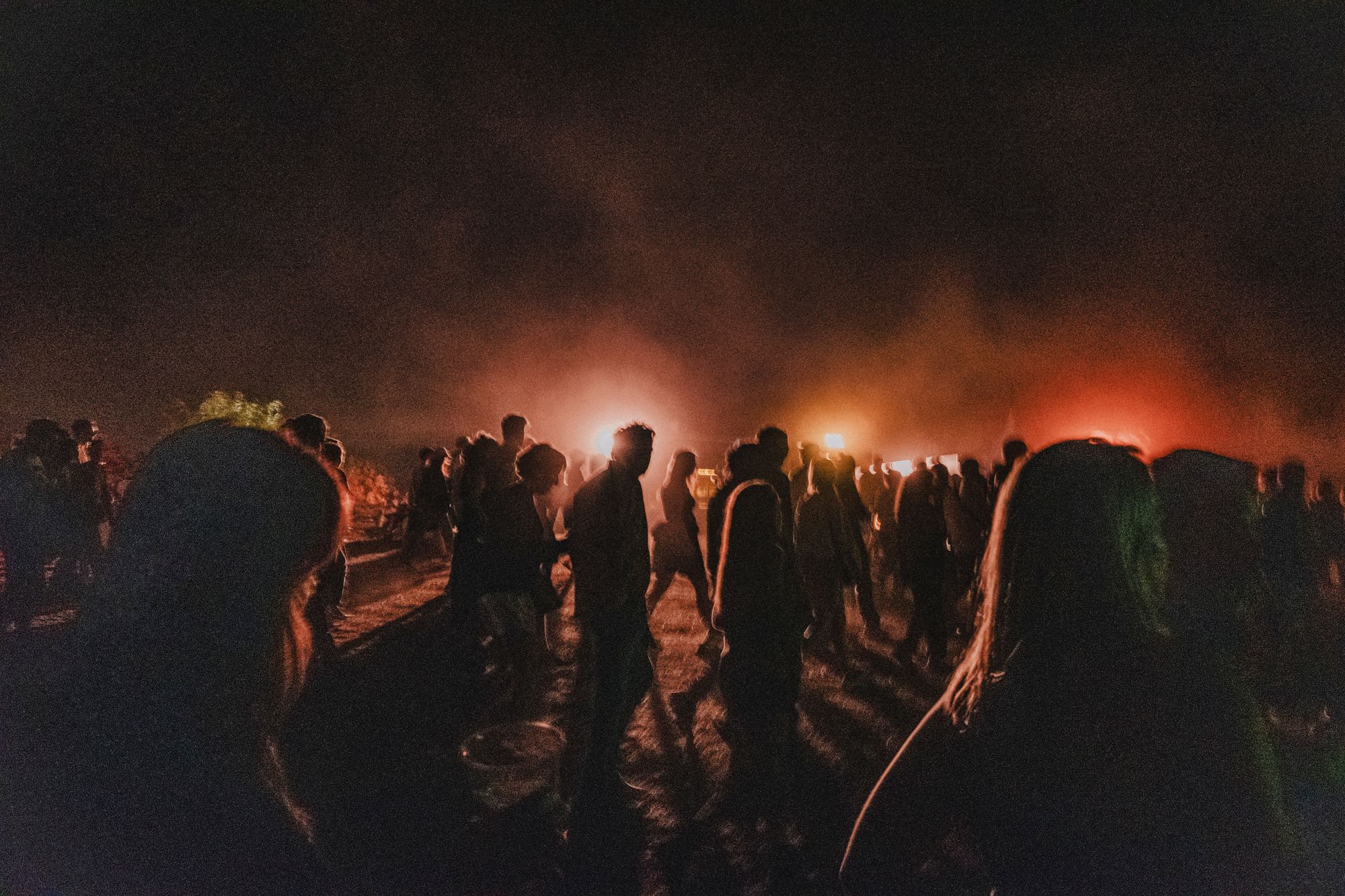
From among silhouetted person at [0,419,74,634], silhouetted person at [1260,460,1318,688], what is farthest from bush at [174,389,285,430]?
silhouetted person at [1260,460,1318,688]

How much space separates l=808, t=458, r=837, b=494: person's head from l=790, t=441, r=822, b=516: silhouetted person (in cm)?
10

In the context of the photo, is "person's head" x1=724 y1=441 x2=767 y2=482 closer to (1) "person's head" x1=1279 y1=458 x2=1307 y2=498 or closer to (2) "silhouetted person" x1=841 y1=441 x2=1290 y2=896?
(2) "silhouetted person" x1=841 y1=441 x2=1290 y2=896

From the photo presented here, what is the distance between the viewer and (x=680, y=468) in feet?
22.2

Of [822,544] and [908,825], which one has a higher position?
[822,544]

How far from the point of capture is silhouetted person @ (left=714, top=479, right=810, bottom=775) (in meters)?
3.83

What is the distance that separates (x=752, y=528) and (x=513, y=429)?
3388 millimetres

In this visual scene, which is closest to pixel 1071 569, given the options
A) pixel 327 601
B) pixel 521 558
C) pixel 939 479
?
pixel 521 558

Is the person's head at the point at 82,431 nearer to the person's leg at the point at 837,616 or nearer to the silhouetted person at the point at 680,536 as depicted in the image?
the silhouetted person at the point at 680,536

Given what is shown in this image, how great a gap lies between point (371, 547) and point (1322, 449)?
27602 millimetres

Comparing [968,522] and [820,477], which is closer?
[820,477]

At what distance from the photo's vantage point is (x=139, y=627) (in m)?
1.33

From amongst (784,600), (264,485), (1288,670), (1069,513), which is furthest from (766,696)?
(1288,670)

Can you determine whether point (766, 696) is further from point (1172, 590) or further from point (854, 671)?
point (854, 671)

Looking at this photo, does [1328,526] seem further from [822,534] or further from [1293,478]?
[822,534]
